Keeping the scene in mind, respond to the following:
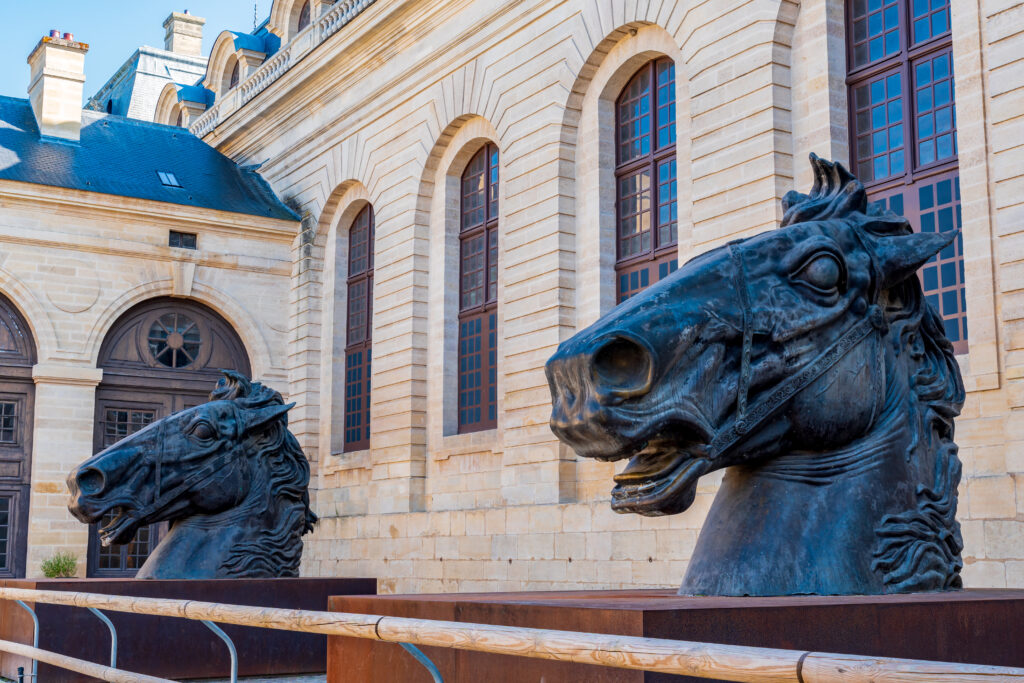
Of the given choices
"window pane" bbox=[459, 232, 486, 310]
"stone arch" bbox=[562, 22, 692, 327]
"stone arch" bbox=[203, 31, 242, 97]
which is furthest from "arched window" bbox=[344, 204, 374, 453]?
"stone arch" bbox=[203, 31, 242, 97]

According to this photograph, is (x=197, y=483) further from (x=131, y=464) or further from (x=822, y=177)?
(x=822, y=177)

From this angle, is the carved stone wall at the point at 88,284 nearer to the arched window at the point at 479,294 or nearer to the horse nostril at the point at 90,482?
the arched window at the point at 479,294

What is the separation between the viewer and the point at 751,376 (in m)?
3.63

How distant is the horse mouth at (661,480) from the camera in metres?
3.57

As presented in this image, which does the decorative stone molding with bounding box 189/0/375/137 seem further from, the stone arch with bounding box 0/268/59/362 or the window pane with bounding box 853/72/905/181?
the window pane with bounding box 853/72/905/181

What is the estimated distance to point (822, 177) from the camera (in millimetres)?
4379

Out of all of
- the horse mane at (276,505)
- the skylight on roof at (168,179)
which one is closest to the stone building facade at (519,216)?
the skylight on roof at (168,179)

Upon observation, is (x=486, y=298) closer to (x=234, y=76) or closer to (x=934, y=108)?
(x=934, y=108)

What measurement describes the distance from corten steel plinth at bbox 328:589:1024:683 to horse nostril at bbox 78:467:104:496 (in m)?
5.39

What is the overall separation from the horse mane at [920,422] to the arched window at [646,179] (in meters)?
14.0

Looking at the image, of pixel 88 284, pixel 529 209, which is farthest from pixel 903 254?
pixel 88 284

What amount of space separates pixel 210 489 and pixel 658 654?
6.82 meters

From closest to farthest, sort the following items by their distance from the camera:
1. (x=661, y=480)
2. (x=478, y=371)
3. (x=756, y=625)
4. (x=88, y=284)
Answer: (x=756, y=625)
(x=661, y=480)
(x=478, y=371)
(x=88, y=284)

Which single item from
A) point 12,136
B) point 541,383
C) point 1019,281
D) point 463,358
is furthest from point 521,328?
point 12,136
